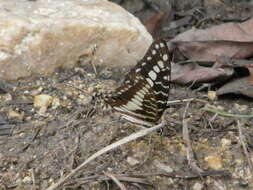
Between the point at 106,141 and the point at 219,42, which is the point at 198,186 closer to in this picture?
the point at 106,141

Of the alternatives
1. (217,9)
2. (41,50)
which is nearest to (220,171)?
(41,50)

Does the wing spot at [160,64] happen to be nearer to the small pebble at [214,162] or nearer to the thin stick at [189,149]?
the thin stick at [189,149]

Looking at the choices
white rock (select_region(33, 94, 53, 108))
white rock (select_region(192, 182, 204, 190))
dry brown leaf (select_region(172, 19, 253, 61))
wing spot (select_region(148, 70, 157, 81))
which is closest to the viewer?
white rock (select_region(192, 182, 204, 190))

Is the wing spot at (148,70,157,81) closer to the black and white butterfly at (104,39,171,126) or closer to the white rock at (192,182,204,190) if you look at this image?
the black and white butterfly at (104,39,171,126)

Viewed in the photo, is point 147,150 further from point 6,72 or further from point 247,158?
point 6,72

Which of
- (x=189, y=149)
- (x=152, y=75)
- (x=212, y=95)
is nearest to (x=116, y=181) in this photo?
(x=189, y=149)

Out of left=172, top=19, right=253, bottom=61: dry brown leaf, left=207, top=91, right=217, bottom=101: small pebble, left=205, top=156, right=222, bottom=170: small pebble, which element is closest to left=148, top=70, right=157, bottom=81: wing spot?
left=205, top=156, right=222, bottom=170: small pebble
